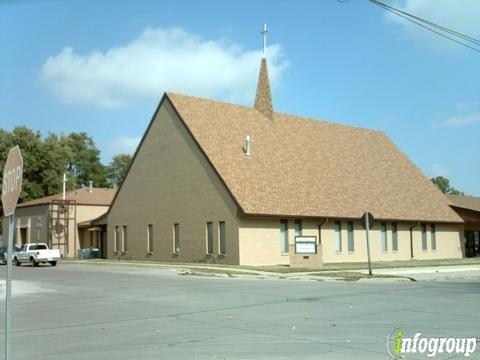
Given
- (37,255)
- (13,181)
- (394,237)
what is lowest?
(37,255)

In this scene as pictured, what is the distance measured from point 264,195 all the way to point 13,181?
32.1 meters

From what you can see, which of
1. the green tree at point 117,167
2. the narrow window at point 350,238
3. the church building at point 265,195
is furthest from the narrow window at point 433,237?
the green tree at point 117,167

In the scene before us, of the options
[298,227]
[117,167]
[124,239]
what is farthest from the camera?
[117,167]

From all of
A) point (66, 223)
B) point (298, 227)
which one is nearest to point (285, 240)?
point (298, 227)

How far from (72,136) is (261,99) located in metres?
64.7

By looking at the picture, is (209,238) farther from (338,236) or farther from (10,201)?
(10,201)

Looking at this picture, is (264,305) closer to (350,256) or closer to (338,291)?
(338,291)

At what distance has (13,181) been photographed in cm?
645

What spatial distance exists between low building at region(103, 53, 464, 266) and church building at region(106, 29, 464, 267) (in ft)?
0.27

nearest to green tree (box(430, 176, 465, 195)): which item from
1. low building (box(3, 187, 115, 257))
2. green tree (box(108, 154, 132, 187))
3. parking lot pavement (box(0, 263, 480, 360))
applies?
green tree (box(108, 154, 132, 187))

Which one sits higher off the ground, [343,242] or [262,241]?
[262,241]

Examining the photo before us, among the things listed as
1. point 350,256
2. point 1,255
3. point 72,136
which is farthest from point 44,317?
point 72,136

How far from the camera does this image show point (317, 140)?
48.0 meters

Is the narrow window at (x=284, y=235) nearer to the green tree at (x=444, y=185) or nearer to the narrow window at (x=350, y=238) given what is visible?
the narrow window at (x=350, y=238)
